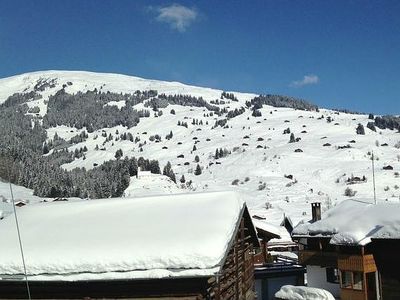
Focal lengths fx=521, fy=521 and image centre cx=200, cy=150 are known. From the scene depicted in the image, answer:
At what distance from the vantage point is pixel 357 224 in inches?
1011

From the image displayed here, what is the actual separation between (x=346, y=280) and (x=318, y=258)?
139 inches

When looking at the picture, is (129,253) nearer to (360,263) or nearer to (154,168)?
(360,263)

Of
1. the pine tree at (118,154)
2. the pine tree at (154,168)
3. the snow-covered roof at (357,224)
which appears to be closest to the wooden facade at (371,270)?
the snow-covered roof at (357,224)

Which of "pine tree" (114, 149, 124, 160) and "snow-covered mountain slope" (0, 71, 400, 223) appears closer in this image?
"snow-covered mountain slope" (0, 71, 400, 223)

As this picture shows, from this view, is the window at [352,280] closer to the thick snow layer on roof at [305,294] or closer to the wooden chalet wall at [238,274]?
the wooden chalet wall at [238,274]

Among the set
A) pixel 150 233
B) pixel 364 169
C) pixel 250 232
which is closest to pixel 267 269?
pixel 250 232

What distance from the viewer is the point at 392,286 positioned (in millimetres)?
24047

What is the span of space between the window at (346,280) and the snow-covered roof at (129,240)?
1085cm

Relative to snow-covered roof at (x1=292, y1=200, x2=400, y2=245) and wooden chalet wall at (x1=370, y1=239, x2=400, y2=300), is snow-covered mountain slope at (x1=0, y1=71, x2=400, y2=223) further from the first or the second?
wooden chalet wall at (x1=370, y1=239, x2=400, y2=300)

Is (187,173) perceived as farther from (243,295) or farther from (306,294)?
(306,294)

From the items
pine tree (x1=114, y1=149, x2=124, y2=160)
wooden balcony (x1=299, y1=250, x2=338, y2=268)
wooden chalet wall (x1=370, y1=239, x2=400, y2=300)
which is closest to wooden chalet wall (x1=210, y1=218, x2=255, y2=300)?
wooden chalet wall (x1=370, y1=239, x2=400, y2=300)

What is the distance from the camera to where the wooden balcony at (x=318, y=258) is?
28953 millimetres

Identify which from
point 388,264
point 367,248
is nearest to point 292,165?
point 367,248

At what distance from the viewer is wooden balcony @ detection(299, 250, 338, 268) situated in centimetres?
2895
